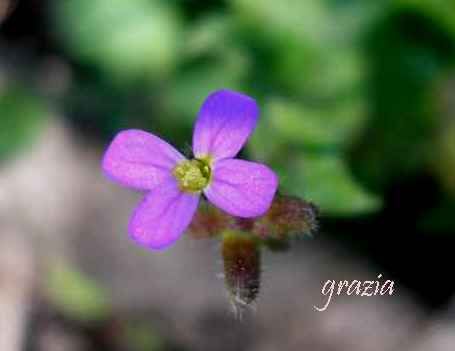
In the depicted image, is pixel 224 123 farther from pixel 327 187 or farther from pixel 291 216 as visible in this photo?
pixel 327 187

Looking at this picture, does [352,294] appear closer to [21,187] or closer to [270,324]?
[270,324]

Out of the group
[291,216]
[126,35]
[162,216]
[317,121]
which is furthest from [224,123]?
[126,35]

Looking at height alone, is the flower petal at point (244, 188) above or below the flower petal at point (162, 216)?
above

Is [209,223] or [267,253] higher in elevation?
[209,223]

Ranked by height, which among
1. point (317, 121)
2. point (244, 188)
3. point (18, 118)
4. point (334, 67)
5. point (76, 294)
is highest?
point (244, 188)

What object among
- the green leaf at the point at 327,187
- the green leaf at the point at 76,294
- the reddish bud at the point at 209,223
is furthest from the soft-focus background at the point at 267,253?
the reddish bud at the point at 209,223

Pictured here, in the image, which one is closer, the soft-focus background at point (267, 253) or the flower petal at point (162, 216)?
the flower petal at point (162, 216)

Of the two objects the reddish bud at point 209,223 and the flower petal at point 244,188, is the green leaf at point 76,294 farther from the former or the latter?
the flower petal at point 244,188

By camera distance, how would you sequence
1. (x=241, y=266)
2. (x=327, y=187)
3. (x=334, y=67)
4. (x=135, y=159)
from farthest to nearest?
(x=334, y=67) < (x=327, y=187) < (x=241, y=266) < (x=135, y=159)
